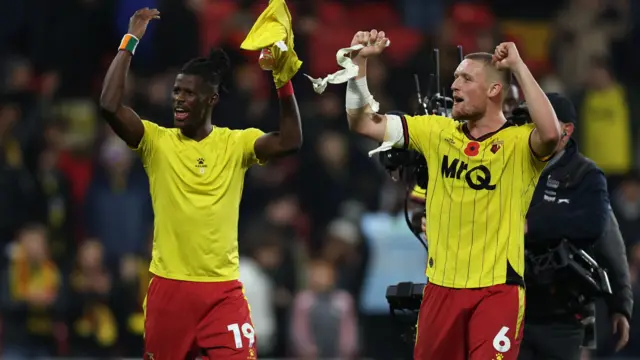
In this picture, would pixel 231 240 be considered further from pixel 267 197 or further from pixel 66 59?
pixel 66 59

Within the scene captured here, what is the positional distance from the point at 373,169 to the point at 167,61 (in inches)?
95.4

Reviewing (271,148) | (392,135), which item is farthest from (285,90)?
(392,135)

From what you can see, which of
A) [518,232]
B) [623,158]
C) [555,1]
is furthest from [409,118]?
[555,1]

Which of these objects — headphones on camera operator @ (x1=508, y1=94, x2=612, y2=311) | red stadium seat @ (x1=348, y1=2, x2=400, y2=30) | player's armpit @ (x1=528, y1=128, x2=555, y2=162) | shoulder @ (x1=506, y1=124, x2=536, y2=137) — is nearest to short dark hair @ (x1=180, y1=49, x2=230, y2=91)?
shoulder @ (x1=506, y1=124, x2=536, y2=137)

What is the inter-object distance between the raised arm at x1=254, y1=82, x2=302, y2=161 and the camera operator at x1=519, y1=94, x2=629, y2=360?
145cm

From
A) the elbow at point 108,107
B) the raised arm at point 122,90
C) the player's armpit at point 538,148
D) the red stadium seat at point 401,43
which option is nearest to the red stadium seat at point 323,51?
the red stadium seat at point 401,43

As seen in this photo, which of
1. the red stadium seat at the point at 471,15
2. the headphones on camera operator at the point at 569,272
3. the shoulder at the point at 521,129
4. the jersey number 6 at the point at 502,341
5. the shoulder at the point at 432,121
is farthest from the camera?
the red stadium seat at the point at 471,15

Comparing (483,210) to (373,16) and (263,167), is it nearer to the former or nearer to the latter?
(263,167)

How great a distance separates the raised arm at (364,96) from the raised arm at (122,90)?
3.89 feet

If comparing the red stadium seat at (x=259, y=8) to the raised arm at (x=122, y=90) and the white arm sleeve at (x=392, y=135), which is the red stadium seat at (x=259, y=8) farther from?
the white arm sleeve at (x=392, y=135)

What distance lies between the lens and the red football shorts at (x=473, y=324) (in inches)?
273

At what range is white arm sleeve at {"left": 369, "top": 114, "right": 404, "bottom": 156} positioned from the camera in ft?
23.7

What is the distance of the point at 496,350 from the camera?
691cm

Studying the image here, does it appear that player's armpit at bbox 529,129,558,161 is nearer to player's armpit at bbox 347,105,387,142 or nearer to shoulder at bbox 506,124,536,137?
shoulder at bbox 506,124,536,137
